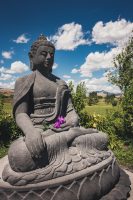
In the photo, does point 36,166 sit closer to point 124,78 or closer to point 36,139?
point 36,139

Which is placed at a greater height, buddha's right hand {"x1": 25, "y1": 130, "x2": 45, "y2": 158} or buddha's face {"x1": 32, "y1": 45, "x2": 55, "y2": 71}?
buddha's face {"x1": 32, "y1": 45, "x2": 55, "y2": 71}

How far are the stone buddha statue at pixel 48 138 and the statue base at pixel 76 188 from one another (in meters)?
0.03

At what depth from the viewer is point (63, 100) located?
216 inches

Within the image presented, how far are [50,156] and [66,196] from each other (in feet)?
2.23

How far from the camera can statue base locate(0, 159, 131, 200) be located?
393cm

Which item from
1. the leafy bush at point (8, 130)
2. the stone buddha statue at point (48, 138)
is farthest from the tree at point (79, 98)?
the stone buddha statue at point (48, 138)

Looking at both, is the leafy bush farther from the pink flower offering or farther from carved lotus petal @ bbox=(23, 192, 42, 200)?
carved lotus petal @ bbox=(23, 192, 42, 200)

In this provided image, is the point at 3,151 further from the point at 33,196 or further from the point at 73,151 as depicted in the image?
the point at 33,196

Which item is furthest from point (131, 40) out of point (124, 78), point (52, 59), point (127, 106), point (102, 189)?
point (102, 189)

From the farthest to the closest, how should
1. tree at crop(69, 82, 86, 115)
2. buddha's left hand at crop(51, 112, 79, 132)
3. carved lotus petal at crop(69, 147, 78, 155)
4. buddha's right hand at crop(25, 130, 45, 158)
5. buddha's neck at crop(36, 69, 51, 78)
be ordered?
tree at crop(69, 82, 86, 115), buddha's neck at crop(36, 69, 51, 78), buddha's left hand at crop(51, 112, 79, 132), carved lotus petal at crop(69, 147, 78, 155), buddha's right hand at crop(25, 130, 45, 158)

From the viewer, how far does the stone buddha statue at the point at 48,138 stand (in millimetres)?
4070

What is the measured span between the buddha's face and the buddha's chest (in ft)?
0.99

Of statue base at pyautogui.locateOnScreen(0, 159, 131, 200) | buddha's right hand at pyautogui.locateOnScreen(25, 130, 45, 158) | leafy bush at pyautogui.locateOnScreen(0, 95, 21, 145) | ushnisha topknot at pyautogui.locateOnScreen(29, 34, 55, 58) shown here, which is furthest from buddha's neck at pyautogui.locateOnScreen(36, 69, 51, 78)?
leafy bush at pyautogui.locateOnScreen(0, 95, 21, 145)

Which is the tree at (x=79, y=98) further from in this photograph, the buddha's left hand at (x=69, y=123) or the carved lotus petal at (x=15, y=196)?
the carved lotus petal at (x=15, y=196)
